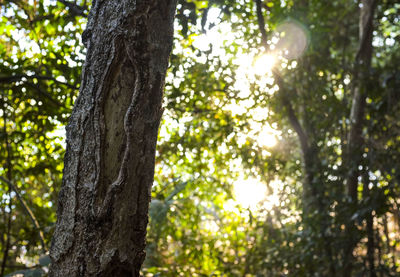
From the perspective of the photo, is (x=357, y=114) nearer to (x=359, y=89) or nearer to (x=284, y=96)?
(x=359, y=89)

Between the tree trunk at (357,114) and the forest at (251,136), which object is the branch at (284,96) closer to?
the forest at (251,136)

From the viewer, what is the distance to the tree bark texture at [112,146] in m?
1.04

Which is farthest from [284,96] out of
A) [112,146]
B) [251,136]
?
[112,146]

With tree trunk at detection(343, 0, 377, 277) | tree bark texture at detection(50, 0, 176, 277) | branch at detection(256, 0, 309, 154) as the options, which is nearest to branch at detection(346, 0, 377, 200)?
tree trunk at detection(343, 0, 377, 277)

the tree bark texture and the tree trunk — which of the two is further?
the tree trunk

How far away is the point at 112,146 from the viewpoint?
1.09 m

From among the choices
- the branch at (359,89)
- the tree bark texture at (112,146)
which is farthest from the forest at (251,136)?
the tree bark texture at (112,146)

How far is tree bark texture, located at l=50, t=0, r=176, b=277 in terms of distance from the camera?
104 cm

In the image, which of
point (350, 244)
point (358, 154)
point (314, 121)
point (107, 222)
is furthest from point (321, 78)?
point (107, 222)

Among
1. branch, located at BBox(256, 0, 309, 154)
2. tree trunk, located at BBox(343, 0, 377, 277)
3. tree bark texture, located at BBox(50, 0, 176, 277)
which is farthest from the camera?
branch, located at BBox(256, 0, 309, 154)

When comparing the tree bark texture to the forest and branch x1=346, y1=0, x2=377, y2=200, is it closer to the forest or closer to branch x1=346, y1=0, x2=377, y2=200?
the forest

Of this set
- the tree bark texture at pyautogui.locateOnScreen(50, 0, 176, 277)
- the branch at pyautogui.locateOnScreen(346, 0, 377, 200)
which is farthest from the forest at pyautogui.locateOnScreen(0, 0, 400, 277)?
the tree bark texture at pyautogui.locateOnScreen(50, 0, 176, 277)

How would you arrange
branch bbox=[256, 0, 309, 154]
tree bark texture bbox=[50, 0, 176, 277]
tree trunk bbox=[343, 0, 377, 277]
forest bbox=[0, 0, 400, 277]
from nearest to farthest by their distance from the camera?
tree bark texture bbox=[50, 0, 176, 277] → forest bbox=[0, 0, 400, 277] → tree trunk bbox=[343, 0, 377, 277] → branch bbox=[256, 0, 309, 154]

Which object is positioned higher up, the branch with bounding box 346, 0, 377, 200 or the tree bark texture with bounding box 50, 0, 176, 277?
the branch with bounding box 346, 0, 377, 200
